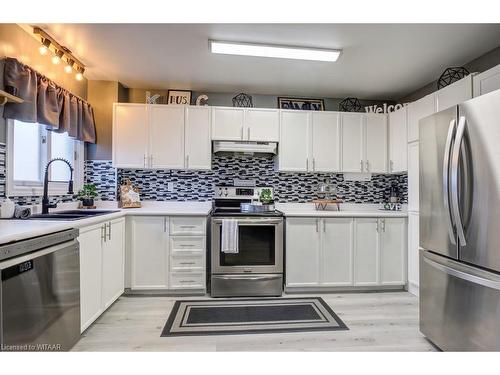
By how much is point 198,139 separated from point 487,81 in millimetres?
2701

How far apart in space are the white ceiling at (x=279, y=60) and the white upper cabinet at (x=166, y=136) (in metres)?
0.37

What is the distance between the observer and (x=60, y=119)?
2.72 metres

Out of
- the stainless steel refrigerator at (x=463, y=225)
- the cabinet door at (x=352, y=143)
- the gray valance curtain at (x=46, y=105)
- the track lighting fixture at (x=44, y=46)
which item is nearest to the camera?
the stainless steel refrigerator at (x=463, y=225)

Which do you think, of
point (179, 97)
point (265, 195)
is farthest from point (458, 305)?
point (179, 97)

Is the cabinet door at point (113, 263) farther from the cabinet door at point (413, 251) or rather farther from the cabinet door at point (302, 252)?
the cabinet door at point (413, 251)

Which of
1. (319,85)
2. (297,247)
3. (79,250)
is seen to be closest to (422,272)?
(297,247)

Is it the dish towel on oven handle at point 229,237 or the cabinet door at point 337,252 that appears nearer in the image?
the dish towel on oven handle at point 229,237

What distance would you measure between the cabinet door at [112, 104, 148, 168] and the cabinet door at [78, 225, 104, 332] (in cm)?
114

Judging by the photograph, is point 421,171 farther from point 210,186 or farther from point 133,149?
point 133,149

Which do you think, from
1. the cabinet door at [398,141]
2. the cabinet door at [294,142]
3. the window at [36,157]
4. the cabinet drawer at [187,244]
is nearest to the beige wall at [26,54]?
the window at [36,157]

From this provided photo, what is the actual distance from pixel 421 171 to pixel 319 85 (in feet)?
5.60

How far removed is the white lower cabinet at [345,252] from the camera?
10.0ft

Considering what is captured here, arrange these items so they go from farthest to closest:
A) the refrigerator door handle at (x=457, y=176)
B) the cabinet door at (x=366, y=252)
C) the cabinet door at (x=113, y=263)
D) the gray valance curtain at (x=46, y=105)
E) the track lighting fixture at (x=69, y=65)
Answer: the cabinet door at (x=366, y=252)
the track lighting fixture at (x=69, y=65)
the cabinet door at (x=113, y=263)
the gray valance curtain at (x=46, y=105)
the refrigerator door handle at (x=457, y=176)

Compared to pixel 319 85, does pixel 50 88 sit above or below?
below
